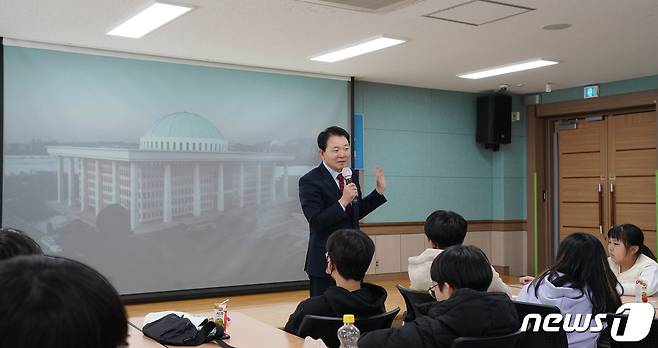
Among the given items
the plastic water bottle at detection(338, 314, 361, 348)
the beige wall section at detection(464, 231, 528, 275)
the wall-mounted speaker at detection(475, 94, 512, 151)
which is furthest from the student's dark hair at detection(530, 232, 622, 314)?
the beige wall section at detection(464, 231, 528, 275)

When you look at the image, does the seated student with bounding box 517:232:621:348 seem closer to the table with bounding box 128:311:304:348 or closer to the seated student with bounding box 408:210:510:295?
the seated student with bounding box 408:210:510:295

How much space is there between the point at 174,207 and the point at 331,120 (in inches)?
83.3

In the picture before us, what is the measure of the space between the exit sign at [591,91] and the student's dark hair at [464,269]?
6488mm

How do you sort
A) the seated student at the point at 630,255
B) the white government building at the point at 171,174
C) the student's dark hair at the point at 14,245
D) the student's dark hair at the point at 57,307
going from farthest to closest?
the white government building at the point at 171,174 → the seated student at the point at 630,255 → the student's dark hair at the point at 14,245 → the student's dark hair at the point at 57,307

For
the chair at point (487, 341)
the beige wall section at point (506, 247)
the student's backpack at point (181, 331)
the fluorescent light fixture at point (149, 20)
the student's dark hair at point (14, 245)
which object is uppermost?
the fluorescent light fixture at point (149, 20)

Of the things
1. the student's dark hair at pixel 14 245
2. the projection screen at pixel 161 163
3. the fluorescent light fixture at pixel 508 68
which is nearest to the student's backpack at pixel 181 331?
the student's dark hair at pixel 14 245

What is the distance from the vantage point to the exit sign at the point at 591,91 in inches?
324

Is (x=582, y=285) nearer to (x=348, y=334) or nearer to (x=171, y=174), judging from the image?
(x=348, y=334)

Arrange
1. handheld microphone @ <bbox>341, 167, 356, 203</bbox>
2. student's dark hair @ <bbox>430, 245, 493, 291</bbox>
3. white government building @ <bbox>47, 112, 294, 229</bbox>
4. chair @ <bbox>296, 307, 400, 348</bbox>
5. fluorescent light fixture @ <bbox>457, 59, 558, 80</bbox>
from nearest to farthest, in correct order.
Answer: student's dark hair @ <bbox>430, 245, 493, 291</bbox>
chair @ <bbox>296, 307, 400, 348</bbox>
handheld microphone @ <bbox>341, 167, 356, 203</bbox>
white government building @ <bbox>47, 112, 294, 229</bbox>
fluorescent light fixture @ <bbox>457, 59, 558, 80</bbox>

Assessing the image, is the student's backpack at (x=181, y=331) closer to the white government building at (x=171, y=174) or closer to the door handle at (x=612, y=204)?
the white government building at (x=171, y=174)

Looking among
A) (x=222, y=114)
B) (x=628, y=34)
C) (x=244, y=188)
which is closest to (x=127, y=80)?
(x=222, y=114)

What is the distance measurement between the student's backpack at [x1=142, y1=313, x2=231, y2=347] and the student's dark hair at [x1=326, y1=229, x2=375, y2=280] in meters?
0.57

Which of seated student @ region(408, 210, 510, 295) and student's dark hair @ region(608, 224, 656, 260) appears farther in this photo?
student's dark hair @ region(608, 224, 656, 260)

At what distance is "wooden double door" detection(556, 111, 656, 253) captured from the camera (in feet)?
26.1
